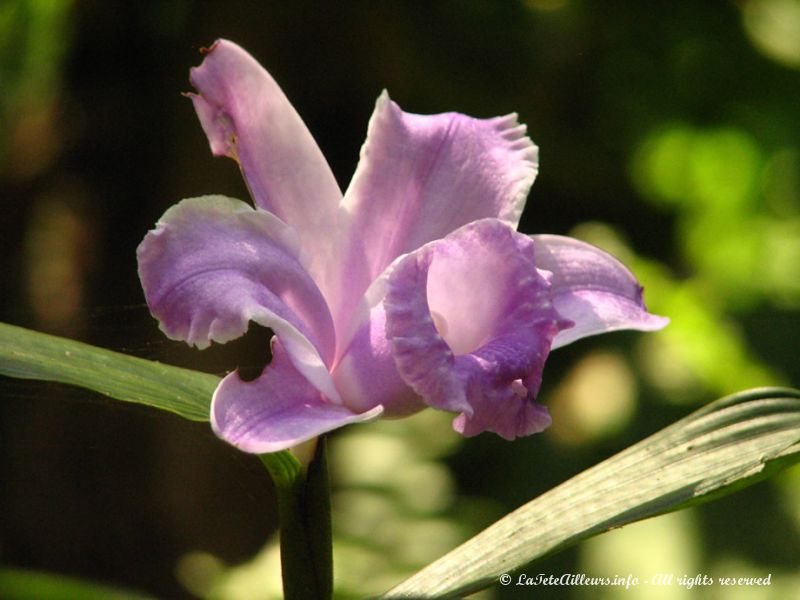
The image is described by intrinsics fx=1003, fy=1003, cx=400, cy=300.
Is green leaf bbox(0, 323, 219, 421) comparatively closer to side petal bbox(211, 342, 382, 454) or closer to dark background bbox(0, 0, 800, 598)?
side petal bbox(211, 342, 382, 454)

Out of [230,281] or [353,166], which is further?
[353,166]

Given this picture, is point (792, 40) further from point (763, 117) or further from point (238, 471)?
point (238, 471)

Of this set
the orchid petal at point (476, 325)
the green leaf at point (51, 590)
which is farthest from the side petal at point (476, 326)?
the green leaf at point (51, 590)

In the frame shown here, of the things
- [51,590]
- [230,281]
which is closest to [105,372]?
[230,281]

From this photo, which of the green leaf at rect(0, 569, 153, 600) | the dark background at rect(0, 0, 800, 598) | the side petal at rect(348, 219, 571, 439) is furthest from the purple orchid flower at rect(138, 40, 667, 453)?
the dark background at rect(0, 0, 800, 598)

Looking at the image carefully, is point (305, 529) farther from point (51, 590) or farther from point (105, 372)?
point (51, 590)

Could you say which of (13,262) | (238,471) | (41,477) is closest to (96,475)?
(41,477)

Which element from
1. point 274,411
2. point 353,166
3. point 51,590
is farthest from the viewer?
point 353,166
